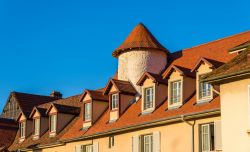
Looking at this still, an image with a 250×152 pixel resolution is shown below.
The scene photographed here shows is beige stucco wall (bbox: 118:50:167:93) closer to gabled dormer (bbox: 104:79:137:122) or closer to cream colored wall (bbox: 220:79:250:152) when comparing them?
gabled dormer (bbox: 104:79:137:122)

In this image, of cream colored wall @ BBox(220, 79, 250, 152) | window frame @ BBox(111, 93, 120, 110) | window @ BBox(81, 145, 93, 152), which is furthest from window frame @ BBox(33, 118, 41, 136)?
cream colored wall @ BBox(220, 79, 250, 152)

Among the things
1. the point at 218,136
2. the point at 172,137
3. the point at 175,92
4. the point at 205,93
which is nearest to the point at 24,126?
the point at 175,92

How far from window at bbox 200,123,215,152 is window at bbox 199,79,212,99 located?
69.3 inches

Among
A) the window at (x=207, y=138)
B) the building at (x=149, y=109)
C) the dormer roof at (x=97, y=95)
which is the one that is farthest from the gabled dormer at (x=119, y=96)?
the window at (x=207, y=138)

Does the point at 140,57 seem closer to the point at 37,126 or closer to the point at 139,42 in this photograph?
the point at 139,42

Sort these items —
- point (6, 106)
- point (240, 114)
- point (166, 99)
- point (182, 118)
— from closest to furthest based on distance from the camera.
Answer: point (240, 114) < point (182, 118) < point (166, 99) < point (6, 106)

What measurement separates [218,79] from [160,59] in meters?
15.5

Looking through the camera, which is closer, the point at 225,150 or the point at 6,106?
the point at 225,150

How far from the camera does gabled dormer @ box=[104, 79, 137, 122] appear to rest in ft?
134

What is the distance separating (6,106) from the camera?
207 feet

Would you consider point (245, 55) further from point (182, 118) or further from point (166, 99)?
point (166, 99)

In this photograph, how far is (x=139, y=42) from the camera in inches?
1713

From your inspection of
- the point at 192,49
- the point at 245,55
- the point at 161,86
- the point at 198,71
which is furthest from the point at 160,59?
the point at 245,55

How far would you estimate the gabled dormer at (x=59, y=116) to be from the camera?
48062 mm
